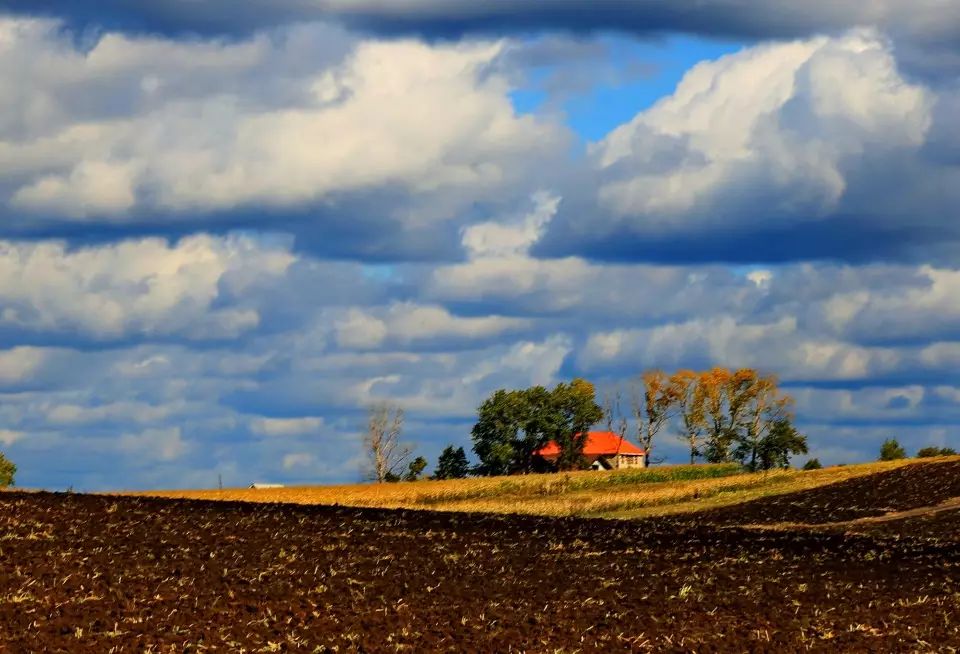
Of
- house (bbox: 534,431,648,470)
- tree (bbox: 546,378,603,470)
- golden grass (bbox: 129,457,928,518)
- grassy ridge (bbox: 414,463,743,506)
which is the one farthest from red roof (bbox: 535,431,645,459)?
golden grass (bbox: 129,457,928,518)

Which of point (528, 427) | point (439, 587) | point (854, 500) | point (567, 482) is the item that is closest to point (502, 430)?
point (528, 427)

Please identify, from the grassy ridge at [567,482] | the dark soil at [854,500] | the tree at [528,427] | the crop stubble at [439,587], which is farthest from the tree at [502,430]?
the crop stubble at [439,587]

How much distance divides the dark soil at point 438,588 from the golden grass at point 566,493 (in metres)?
30.2

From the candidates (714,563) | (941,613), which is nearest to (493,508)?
(714,563)

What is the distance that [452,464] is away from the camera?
127 m

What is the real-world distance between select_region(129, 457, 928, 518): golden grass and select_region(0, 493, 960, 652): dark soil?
30177 mm

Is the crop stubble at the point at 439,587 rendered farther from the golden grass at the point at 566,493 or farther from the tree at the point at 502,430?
the tree at the point at 502,430

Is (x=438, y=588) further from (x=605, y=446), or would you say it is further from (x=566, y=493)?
(x=605, y=446)

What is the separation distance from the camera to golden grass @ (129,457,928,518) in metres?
73.6

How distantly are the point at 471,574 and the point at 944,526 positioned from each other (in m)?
29.3

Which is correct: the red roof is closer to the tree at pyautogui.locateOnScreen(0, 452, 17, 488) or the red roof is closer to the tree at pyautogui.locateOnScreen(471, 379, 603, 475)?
the tree at pyautogui.locateOnScreen(471, 379, 603, 475)

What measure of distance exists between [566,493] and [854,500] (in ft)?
76.5

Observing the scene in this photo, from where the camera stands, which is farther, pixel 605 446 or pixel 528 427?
pixel 605 446

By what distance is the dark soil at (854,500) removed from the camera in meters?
64.0
